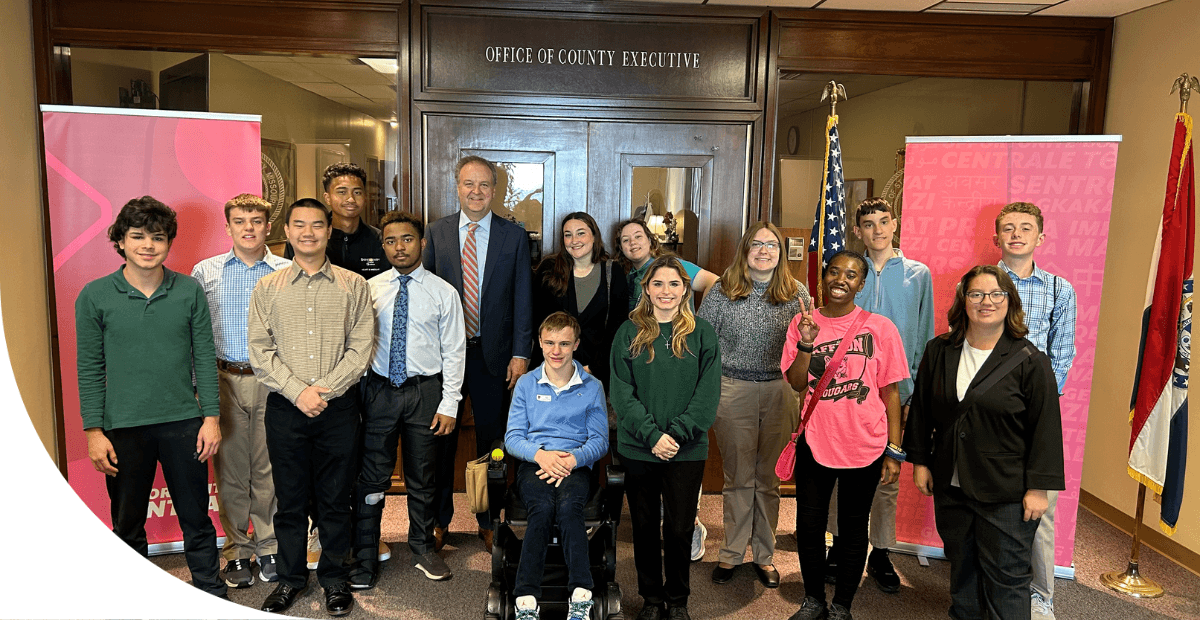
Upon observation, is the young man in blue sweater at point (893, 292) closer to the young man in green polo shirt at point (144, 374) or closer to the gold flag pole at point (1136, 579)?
the gold flag pole at point (1136, 579)

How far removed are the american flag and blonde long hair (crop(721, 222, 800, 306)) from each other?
501 mm

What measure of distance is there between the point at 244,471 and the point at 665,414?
204 cm

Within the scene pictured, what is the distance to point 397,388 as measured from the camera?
3443 millimetres

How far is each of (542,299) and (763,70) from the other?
6.60 feet

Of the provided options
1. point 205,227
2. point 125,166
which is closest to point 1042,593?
point 205,227

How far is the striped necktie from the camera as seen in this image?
A: 12.3ft

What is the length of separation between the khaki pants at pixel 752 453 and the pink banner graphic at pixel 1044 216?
35.0 inches

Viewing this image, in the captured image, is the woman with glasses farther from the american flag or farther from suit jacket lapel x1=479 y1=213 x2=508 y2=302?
suit jacket lapel x1=479 y1=213 x2=508 y2=302

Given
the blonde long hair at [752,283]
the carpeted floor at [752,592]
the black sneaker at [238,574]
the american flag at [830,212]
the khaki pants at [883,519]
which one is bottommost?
the carpeted floor at [752,592]

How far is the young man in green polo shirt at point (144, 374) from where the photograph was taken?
298 cm

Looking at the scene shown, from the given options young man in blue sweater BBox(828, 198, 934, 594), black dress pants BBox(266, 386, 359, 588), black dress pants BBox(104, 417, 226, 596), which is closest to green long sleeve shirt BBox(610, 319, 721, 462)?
young man in blue sweater BBox(828, 198, 934, 594)

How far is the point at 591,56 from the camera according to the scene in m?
4.50

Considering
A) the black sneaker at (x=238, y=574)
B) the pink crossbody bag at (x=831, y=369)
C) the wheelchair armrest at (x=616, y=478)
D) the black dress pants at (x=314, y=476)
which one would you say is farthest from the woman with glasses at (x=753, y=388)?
the black sneaker at (x=238, y=574)

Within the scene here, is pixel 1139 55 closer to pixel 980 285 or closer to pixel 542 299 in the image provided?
pixel 980 285
